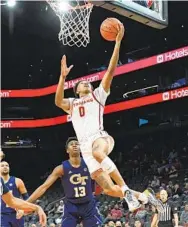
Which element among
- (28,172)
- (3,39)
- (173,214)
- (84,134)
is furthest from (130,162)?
(84,134)

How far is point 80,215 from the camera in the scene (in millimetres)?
6145

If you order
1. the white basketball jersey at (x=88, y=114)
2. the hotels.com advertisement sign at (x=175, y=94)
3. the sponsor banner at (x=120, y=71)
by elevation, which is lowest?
the white basketball jersey at (x=88, y=114)

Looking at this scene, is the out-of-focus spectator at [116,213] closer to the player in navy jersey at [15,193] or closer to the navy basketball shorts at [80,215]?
the player in navy jersey at [15,193]

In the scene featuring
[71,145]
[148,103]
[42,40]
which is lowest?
[71,145]

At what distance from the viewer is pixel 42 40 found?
22938 millimetres

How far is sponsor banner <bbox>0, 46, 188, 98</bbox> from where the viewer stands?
17.9 meters

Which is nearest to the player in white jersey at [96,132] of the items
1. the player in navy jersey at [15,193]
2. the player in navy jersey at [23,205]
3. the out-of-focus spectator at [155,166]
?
the player in navy jersey at [23,205]

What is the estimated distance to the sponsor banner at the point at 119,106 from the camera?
59.4 ft

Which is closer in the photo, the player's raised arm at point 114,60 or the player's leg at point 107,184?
the player's leg at point 107,184

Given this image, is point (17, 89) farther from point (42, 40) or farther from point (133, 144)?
point (133, 144)

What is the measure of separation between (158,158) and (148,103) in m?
2.18

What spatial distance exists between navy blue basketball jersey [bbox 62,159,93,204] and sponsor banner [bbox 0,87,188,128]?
39.0ft

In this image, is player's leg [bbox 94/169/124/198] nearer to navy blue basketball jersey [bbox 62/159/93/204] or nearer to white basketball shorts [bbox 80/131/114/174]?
white basketball shorts [bbox 80/131/114/174]

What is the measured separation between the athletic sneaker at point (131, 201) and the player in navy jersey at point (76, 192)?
100cm
